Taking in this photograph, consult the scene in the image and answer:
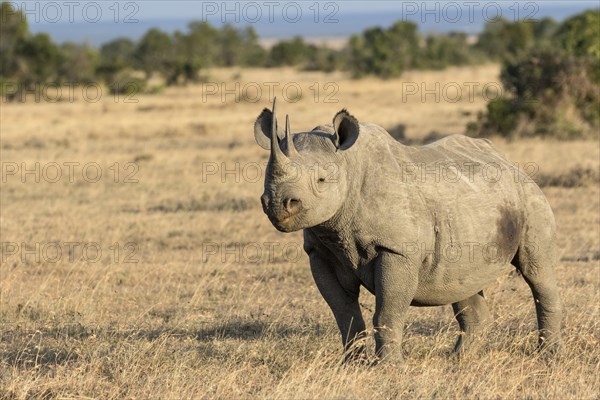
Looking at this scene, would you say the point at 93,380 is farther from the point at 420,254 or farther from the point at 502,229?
the point at 502,229

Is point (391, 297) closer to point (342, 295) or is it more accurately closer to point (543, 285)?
point (342, 295)

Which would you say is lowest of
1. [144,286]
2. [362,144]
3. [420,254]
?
[144,286]

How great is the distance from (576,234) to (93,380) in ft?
26.3

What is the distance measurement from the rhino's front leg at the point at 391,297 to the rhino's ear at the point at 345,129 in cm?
76

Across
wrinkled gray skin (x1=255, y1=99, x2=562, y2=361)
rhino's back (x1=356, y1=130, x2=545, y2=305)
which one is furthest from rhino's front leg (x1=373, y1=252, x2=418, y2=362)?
rhino's back (x1=356, y1=130, x2=545, y2=305)

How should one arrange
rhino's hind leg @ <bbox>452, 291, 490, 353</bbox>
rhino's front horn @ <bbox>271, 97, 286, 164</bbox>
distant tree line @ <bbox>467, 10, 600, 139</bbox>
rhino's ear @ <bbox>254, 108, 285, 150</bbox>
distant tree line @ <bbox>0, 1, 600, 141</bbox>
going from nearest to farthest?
rhino's front horn @ <bbox>271, 97, 286, 164</bbox> < rhino's ear @ <bbox>254, 108, 285, 150</bbox> < rhino's hind leg @ <bbox>452, 291, 490, 353</bbox> < distant tree line @ <bbox>467, 10, 600, 139</bbox> < distant tree line @ <bbox>0, 1, 600, 141</bbox>

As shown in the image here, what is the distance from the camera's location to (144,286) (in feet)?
33.8

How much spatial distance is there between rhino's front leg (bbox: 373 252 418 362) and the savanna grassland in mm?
158

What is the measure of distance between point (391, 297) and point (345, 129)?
1104 millimetres

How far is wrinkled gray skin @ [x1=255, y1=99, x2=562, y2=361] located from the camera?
5.90 meters

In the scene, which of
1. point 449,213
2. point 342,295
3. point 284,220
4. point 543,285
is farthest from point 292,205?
point 543,285

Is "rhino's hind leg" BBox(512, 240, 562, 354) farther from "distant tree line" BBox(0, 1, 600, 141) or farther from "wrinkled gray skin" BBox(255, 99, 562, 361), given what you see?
"distant tree line" BBox(0, 1, 600, 141)

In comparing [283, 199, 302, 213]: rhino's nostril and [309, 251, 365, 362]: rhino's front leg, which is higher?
[283, 199, 302, 213]: rhino's nostril

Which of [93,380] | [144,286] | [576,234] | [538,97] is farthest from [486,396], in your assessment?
[538,97]
